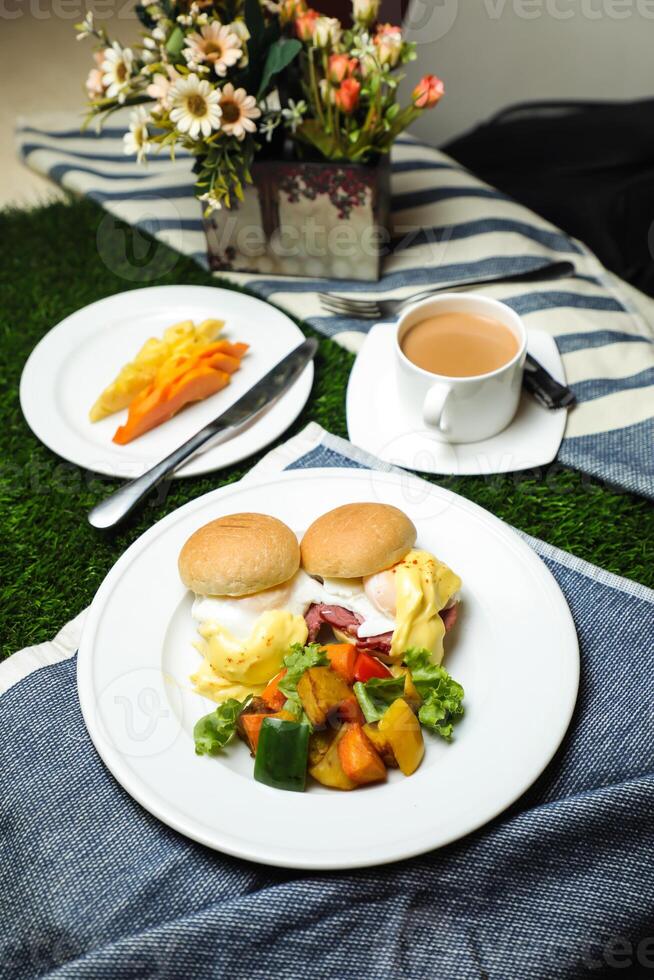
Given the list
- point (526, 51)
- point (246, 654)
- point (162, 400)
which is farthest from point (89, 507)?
point (526, 51)

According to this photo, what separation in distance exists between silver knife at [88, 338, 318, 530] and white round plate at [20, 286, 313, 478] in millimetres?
16

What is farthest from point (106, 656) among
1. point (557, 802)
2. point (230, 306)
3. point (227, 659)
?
point (230, 306)

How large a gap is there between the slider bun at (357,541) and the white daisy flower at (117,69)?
3.02ft

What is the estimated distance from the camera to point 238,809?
3.08 ft

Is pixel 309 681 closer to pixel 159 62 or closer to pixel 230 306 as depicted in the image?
pixel 230 306

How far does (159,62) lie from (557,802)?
1.38 meters

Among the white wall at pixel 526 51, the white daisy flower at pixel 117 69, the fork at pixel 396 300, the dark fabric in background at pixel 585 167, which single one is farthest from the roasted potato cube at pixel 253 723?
the white wall at pixel 526 51

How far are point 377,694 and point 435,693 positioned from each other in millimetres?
68

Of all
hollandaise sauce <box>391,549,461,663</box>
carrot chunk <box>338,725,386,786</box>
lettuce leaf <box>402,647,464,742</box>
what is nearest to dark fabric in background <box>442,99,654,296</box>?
hollandaise sauce <box>391,549,461,663</box>

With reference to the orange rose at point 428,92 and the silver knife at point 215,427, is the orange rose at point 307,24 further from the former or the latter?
the silver knife at point 215,427

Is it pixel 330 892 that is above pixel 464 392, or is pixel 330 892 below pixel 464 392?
below

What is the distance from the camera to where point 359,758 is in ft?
3.10

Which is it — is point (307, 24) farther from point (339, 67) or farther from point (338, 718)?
point (338, 718)

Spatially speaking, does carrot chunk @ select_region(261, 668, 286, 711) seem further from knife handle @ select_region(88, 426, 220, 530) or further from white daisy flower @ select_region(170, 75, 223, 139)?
white daisy flower @ select_region(170, 75, 223, 139)
